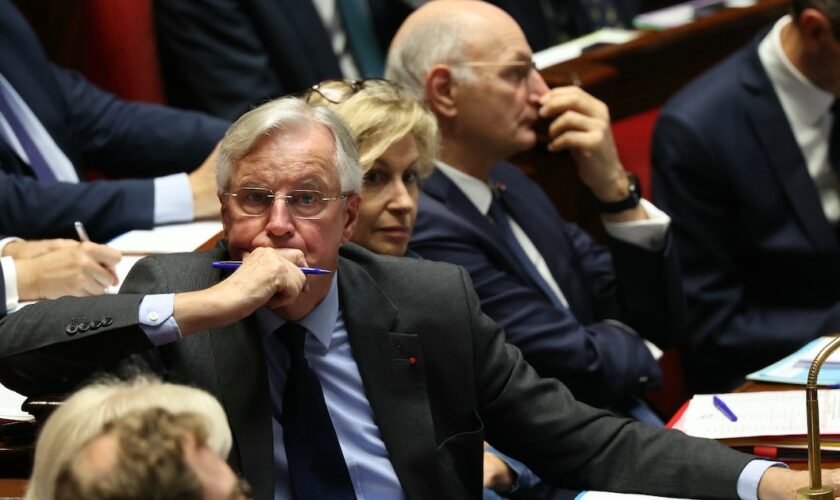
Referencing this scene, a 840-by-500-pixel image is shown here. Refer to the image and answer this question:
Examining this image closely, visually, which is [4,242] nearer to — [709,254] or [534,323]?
[534,323]

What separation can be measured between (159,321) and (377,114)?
0.77m

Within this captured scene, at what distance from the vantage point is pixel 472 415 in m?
2.06

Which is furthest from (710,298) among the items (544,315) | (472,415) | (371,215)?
(472,415)

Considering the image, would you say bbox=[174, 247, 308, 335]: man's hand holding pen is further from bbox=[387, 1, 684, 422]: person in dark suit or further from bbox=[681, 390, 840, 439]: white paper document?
bbox=[387, 1, 684, 422]: person in dark suit

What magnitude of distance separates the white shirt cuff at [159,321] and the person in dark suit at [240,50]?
1.92 meters

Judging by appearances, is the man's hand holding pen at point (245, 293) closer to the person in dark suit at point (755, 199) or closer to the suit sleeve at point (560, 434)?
the suit sleeve at point (560, 434)

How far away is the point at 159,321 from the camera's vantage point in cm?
172

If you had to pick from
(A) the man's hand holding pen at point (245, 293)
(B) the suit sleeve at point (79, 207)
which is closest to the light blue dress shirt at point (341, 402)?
(A) the man's hand holding pen at point (245, 293)

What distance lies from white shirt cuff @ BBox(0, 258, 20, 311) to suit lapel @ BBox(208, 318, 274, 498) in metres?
0.53

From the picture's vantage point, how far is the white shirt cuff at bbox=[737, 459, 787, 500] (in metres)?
1.95

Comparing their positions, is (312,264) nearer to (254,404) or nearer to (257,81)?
(254,404)

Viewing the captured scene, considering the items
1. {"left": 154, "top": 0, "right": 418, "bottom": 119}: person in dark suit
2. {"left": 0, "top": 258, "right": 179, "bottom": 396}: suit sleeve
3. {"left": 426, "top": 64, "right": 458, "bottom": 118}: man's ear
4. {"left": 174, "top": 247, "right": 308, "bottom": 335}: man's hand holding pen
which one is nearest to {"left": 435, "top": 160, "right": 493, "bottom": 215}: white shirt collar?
{"left": 426, "top": 64, "right": 458, "bottom": 118}: man's ear

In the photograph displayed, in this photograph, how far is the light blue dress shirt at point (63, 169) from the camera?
2691mm

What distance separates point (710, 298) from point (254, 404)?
69.1 inches
